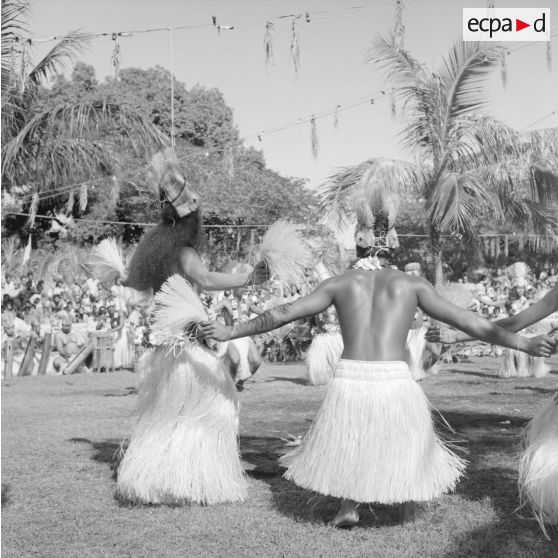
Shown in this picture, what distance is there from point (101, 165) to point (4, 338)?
373 cm

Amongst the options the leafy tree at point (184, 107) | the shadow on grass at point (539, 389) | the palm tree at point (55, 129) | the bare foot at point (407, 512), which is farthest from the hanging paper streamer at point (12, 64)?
the leafy tree at point (184, 107)

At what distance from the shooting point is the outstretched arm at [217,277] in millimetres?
4281

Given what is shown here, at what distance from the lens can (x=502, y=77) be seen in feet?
39.2

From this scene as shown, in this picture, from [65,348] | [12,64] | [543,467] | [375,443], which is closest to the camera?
[543,467]

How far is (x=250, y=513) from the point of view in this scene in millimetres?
4090

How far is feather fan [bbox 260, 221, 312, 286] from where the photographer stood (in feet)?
13.8

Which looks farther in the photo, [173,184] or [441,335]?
[173,184]

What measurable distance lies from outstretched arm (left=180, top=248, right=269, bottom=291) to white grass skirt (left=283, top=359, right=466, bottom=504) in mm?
792

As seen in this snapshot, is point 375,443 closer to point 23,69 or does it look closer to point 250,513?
point 250,513

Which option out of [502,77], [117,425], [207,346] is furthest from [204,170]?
[207,346]

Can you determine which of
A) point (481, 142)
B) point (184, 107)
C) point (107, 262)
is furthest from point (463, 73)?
point (184, 107)

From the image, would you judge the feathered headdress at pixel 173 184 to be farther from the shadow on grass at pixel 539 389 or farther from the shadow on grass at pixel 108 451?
the shadow on grass at pixel 539 389

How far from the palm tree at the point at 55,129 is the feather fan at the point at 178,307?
7416 millimetres

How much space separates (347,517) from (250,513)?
61 cm
